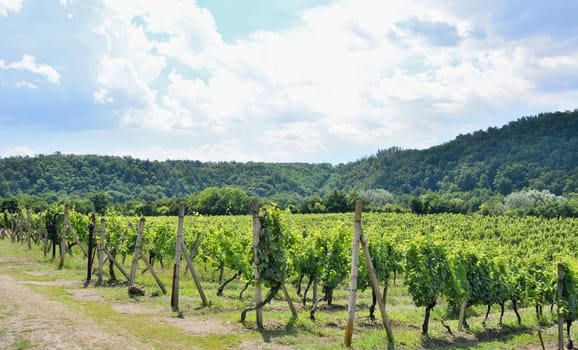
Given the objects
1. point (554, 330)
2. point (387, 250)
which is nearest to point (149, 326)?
point (387, 250)

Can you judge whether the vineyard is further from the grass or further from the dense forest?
the dense forest

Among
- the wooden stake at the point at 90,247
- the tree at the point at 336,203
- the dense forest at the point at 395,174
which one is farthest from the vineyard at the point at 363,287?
the dense forest at the point at 395,174

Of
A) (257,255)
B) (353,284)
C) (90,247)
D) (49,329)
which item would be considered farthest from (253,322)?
(90,247)

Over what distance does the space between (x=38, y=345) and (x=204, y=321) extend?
436 centimetres

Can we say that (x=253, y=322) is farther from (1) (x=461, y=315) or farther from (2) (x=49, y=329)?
(1) (x=461, y=315)

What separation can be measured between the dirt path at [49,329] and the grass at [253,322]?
270 mm

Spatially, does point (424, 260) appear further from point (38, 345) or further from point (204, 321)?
point (38, 345)

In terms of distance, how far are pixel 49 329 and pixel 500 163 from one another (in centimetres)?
15759

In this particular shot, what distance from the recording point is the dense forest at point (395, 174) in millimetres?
125812

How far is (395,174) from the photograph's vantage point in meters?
178

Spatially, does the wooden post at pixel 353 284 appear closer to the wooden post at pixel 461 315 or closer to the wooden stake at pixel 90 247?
the wooden post at pixel 461 315

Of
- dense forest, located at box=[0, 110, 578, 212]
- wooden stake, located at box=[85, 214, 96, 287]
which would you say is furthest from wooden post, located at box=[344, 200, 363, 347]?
dense forest, located at box=[0, 110, 578, 212]

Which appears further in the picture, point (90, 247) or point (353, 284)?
point (90, 247)

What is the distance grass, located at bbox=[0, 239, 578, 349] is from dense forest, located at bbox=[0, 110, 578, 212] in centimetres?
7817
